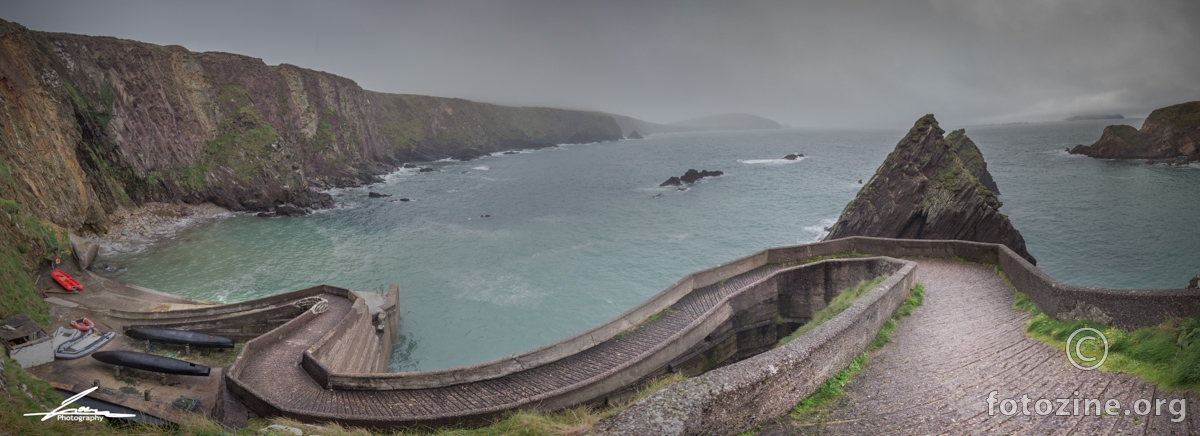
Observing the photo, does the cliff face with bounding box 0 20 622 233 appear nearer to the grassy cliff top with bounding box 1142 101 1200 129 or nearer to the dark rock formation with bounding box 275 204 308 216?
the dark rock formation with bounding box 275 204 308 216

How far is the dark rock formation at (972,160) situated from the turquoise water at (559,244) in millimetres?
1978

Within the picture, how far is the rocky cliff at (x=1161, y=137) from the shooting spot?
48062mm

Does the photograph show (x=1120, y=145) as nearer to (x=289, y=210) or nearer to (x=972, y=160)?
(x=972, y=160)

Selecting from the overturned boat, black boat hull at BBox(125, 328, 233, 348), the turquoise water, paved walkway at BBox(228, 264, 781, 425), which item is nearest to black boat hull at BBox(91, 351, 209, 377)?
the overturned boat

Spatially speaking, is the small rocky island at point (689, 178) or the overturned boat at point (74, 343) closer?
the overturned boat at point (74, 343)

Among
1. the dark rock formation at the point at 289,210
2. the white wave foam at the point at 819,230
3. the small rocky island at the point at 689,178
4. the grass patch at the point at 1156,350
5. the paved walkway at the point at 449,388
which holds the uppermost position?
the small rocky island at the point at 689,178

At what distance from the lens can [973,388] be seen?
8062 millimetres

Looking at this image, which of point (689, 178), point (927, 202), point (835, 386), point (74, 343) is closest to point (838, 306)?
point (835, 386)

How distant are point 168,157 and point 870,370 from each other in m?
57.6

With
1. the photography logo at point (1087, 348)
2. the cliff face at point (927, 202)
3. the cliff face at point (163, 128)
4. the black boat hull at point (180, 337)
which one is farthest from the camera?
the cliff face at point (163, 128)

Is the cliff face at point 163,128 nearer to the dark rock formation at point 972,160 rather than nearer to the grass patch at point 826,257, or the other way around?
the grass patch at point 826,257

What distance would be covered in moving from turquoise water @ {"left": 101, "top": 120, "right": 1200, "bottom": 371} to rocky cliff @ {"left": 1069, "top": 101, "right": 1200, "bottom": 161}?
100 inches

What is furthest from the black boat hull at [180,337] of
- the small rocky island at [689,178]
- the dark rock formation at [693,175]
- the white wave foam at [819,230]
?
the dark rock formation at [693,175]

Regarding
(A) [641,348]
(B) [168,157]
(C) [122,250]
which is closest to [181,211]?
(B) [168,157]
